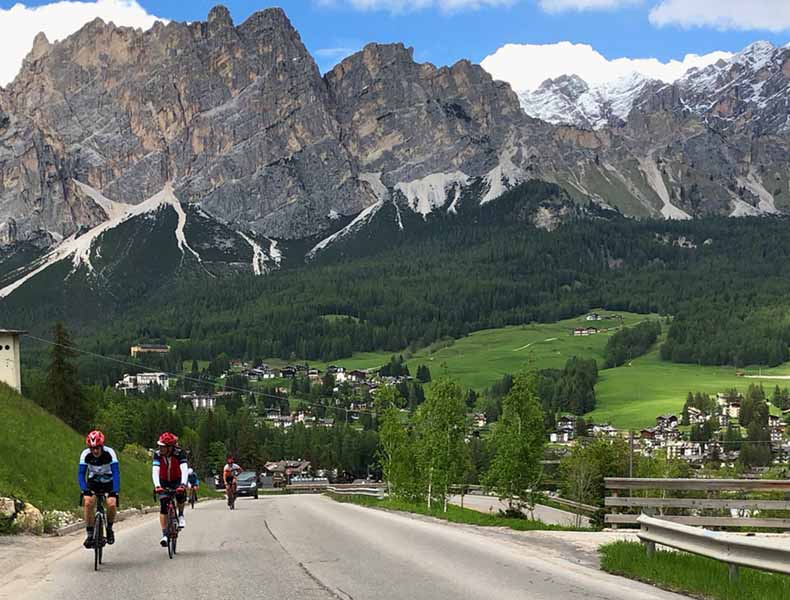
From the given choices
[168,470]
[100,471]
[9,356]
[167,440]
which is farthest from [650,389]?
→ [100,471]

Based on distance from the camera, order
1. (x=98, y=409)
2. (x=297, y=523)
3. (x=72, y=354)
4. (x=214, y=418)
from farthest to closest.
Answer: (x=214, y=418) → (x=98, y=409) → (x=72, y=354) → (x=297, y=523)

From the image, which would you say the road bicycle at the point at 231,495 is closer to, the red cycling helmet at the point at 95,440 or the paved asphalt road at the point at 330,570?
the paved asphalt road at the point at 330,570

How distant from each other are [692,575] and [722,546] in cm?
78

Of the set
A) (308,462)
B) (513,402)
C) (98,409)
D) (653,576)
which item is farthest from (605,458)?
(308,462)

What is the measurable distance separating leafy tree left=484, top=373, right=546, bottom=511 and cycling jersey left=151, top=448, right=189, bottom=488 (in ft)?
82.5

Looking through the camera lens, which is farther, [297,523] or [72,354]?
[72,354]

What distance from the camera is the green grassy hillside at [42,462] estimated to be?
30.2m

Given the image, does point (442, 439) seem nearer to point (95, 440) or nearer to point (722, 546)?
point (95, 440)

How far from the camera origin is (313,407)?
193 meters

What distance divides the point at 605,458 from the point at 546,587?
6256 cm

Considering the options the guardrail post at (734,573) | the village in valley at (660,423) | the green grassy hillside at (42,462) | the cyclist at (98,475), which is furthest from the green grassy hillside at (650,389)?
the guardrail post at (734,573)

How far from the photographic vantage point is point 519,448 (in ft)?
143

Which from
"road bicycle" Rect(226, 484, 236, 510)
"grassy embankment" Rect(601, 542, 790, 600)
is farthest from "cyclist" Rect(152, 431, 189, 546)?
"road bicycle" Rect(226, 484, 236, 510)

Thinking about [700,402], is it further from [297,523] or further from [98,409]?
[297,523]
